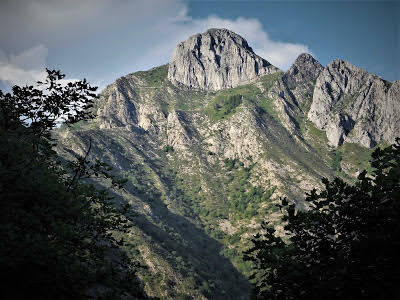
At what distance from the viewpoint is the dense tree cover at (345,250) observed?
884cm

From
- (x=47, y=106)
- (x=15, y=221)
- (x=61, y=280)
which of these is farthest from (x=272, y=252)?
(x=47, y=106)

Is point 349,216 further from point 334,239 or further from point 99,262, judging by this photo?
point 99,262

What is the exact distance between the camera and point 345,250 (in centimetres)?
1029

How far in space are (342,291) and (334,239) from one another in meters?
3.24

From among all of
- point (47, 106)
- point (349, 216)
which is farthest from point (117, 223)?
Answer: point (349, 216)

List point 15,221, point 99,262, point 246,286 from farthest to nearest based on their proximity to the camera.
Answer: point 246,286 < point 99,262 < point 15,221

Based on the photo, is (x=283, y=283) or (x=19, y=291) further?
(x=283, y=283)

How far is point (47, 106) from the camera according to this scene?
15328mm

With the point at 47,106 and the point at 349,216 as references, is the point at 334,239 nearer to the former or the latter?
the point at 349,216

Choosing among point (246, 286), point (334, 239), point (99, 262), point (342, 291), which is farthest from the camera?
point (246, 286)

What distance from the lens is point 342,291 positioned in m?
8.83

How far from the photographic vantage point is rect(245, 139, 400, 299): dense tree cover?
8836 millimetres

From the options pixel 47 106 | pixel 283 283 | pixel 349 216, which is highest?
pixel 47 106

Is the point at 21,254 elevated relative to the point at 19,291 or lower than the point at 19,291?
elevated
